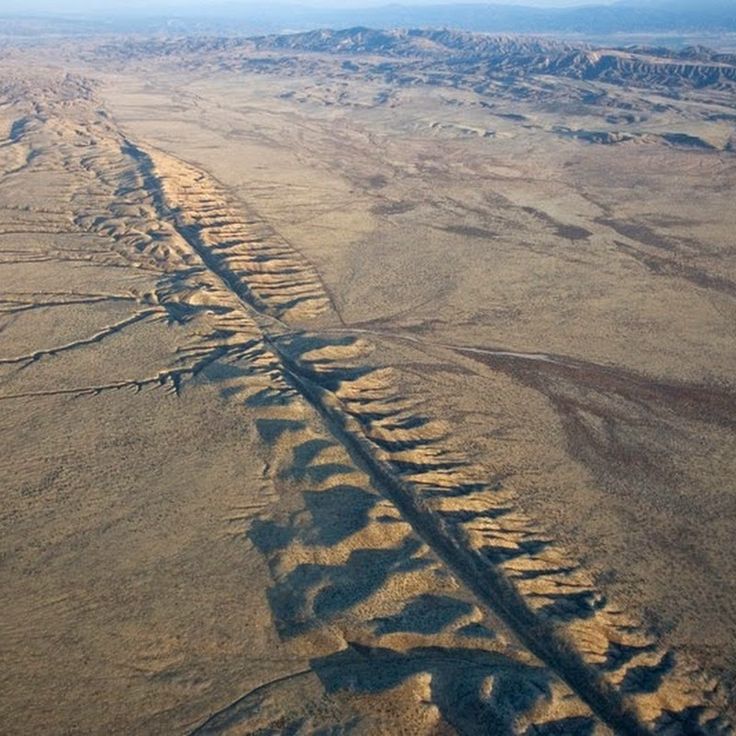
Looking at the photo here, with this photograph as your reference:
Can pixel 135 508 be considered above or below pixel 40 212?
below

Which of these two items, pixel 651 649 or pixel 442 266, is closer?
pixel 651 649

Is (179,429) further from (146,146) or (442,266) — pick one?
(146,146)

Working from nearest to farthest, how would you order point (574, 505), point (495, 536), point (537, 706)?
point (537, 706) < point (495, 536) < point (574, 505)

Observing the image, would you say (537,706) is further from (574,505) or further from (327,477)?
(327,477)

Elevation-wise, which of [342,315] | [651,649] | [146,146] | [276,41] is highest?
[276,41]

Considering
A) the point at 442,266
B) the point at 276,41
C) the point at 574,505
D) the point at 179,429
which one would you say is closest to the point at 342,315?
the point at 442,266

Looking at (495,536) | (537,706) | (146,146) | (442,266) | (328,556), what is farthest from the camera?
(146,146)
